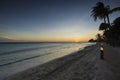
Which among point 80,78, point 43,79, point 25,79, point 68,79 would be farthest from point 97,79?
point 25,79

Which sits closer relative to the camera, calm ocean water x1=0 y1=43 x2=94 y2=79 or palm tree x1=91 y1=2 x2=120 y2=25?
calm ocean water x1=0 y1=43 x2=94 y2=79

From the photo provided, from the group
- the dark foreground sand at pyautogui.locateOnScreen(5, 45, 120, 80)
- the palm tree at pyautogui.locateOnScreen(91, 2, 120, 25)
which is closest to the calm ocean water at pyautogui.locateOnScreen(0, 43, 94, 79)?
the dark foreground sand at pyautogui.locateOnScreen(5, 45, 120, 80)

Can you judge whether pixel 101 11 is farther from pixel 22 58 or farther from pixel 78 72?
pixel 78 72

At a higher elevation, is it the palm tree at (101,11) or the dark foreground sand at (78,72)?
the palm tree at (101,11)

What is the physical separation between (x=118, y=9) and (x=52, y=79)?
28158 millimetres

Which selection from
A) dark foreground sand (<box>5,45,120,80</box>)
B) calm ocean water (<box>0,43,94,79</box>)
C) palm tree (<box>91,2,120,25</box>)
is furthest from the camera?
palm tree (<box>91,2,120,25</box>)

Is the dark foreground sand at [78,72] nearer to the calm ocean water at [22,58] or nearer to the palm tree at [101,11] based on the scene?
the calm ocean water at [22,58]

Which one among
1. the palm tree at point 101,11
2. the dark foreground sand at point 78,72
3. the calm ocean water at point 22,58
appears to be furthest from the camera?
the palm tree at point 101,11

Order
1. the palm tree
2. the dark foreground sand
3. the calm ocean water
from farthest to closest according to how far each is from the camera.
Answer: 1. the palm tree
2. the calm ocean water
3. the dark foreground sand

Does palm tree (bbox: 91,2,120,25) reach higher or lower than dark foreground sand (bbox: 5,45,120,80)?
higher

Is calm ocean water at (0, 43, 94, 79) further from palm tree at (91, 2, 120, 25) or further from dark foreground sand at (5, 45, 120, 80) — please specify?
palm tree at (91, 2, 120, 25)

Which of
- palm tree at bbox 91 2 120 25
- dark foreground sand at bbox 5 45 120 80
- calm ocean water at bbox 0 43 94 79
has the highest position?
palm tree at bbox 91 2 120 25

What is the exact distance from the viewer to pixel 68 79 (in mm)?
7355

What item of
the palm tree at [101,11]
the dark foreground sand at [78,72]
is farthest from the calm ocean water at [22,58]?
the palm tree at [101,11]
